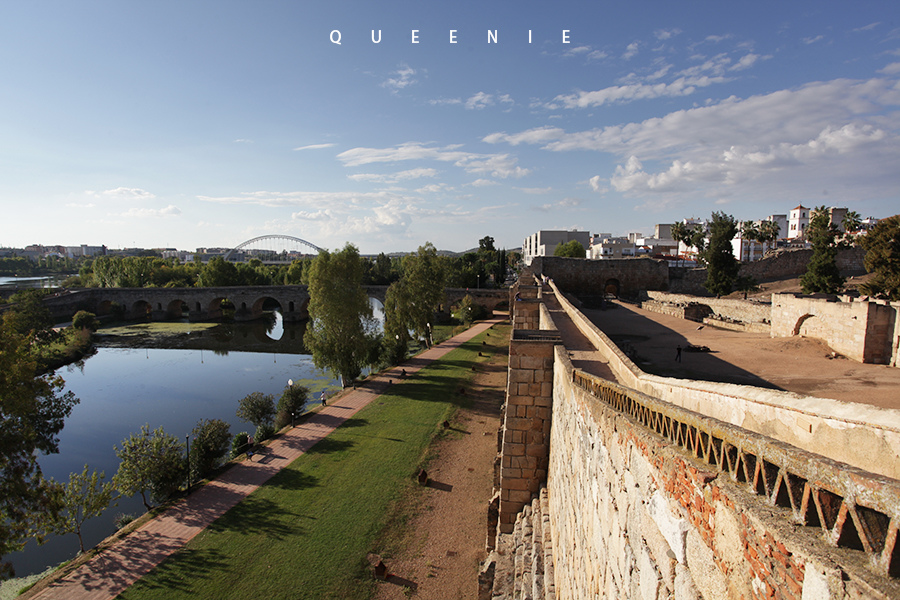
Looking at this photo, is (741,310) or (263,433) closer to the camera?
(263,433)

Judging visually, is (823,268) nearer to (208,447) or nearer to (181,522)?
(208,447)

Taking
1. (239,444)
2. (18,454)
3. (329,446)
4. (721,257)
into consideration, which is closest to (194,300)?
(239,444)

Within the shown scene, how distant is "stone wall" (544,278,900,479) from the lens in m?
3.21

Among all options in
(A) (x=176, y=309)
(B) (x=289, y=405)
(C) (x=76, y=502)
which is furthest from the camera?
(A) (x=176, y=309)

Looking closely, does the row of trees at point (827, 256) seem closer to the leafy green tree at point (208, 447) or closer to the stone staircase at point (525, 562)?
the stone staircase at point (525, 562)

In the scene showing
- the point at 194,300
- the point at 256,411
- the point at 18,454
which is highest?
the point at 194,300

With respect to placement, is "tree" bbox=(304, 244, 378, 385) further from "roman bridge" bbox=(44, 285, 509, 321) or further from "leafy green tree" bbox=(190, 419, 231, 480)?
"roman bridge" bbox=(44, 285, 509, 321)

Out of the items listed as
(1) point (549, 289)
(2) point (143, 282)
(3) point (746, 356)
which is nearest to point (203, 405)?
(1) point (549, 289)

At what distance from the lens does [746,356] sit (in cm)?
1558

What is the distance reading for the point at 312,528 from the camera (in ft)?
44.4

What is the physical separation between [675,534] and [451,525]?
12.3 metres

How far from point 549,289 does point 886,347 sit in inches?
873

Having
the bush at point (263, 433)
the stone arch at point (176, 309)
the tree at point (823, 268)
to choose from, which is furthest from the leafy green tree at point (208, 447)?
the stone arch at point (176, 309)

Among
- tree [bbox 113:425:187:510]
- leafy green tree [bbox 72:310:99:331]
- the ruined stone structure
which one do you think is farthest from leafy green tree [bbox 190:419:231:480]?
leafy green tree [bbox 72:310:99:331]
